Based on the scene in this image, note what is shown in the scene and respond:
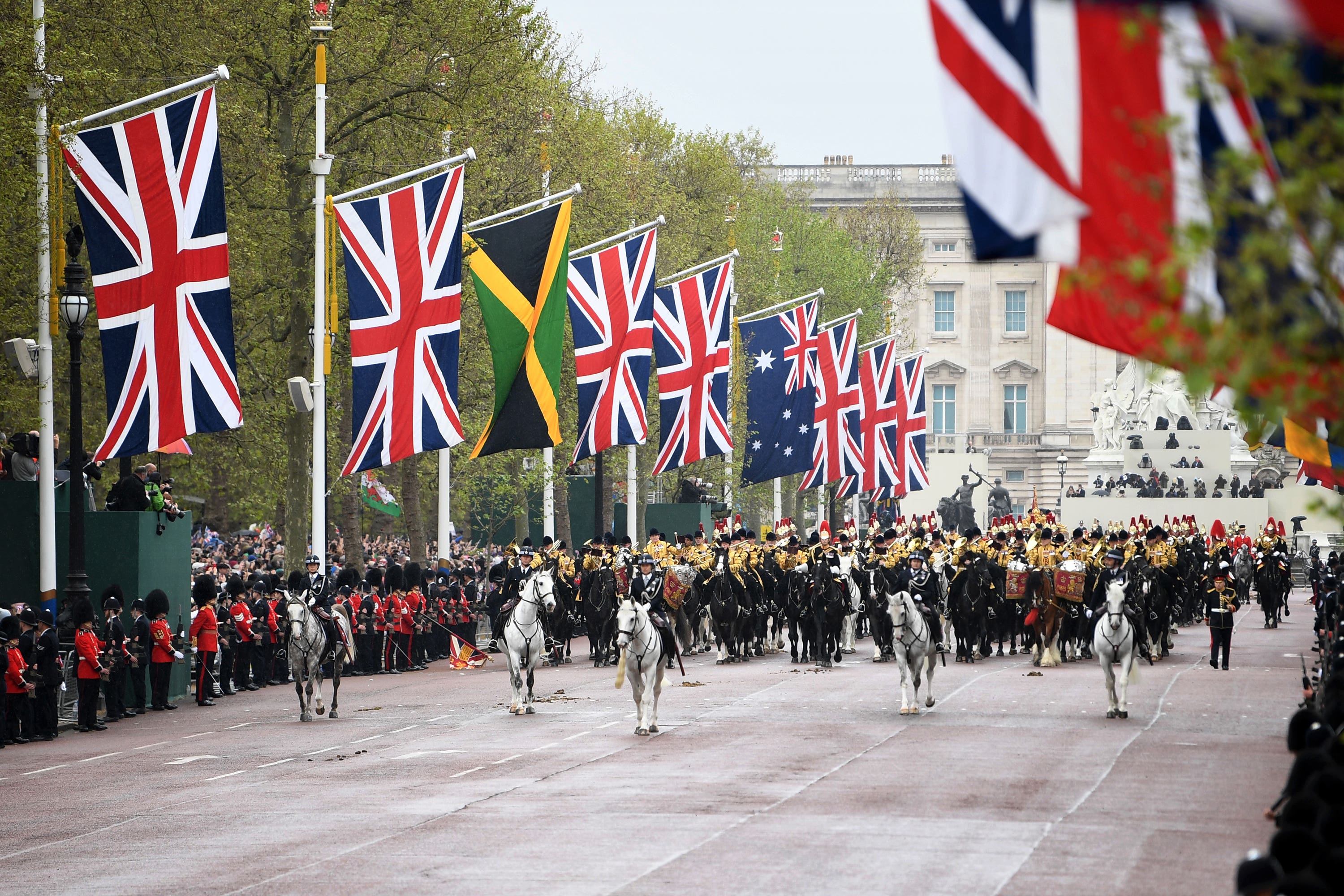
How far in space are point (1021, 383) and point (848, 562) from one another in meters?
76.9

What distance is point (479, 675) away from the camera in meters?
30.5

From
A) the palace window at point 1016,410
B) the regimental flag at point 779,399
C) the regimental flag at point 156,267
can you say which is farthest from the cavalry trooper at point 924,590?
the palace window at point 1016,410

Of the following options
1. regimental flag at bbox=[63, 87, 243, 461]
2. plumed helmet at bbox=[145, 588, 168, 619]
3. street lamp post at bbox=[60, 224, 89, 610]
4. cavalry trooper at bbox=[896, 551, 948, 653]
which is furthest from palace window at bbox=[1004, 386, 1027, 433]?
regimental flag at bbox=[63, 87, 243, 461]

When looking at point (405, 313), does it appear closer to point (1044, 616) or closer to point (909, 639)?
point (909, 639)

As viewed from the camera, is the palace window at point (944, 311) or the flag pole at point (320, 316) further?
the palace window at point (944, 311)

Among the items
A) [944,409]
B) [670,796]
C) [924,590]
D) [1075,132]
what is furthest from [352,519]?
[944,409]

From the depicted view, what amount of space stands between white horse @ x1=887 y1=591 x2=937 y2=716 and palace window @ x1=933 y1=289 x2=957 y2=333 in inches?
3406

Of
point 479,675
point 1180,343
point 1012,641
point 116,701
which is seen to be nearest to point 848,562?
point 1012,641

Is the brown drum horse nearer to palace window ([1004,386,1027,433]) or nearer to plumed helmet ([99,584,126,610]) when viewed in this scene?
plumed helmet ([99,584,126,610])

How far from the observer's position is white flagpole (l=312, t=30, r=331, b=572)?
92.7 ft

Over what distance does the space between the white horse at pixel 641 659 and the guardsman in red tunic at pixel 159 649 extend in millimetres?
7472

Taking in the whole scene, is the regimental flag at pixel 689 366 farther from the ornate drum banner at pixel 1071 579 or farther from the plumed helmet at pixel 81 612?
the plumed helmet at pixel 81 612

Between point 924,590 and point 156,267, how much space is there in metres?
10.5

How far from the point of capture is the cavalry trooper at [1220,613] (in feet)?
91.6
